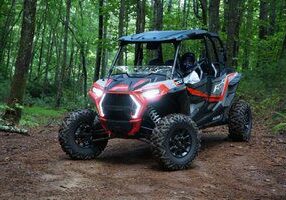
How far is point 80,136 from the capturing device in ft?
26.1

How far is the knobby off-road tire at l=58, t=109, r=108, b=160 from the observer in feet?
25.4

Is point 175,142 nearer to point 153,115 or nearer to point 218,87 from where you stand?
point 153,115

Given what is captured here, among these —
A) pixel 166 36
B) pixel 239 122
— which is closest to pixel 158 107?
pixel 166 36

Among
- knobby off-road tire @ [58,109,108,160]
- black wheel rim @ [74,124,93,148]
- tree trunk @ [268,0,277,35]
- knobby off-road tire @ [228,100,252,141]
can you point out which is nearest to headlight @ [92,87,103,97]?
knobby off-road tire @ [58,109,108,160]

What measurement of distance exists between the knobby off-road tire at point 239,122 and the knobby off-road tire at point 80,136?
3109 mm

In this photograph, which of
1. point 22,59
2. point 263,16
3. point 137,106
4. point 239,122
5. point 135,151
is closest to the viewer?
point 137,106

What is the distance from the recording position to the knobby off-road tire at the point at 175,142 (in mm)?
6965

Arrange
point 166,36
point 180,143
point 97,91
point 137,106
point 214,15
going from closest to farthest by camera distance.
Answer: point 137,106 → point 180,143 → point 97,91 → point 166,36 → point 214,15

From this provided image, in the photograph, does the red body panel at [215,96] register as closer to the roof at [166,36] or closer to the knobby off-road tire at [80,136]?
the roof at [166,36]

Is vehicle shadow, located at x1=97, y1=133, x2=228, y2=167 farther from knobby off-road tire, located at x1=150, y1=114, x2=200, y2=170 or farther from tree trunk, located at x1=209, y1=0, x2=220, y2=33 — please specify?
tree trunk, located at x1=209, y1=0, x2=220, y2=33

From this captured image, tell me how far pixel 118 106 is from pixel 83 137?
3.52 ft

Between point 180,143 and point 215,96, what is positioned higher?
point 215,96

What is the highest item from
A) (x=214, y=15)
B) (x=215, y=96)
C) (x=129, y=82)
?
(x=214, y=15)

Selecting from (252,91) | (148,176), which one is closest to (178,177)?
(148,176)
